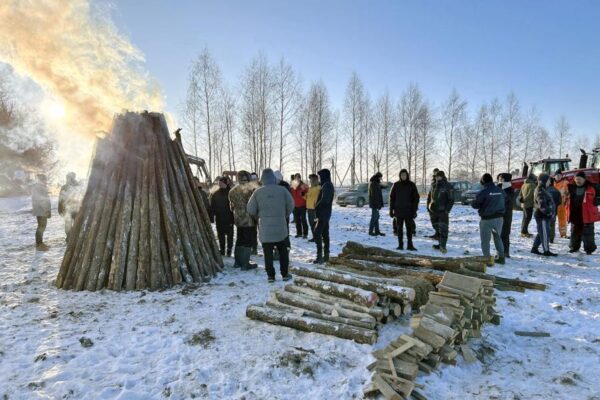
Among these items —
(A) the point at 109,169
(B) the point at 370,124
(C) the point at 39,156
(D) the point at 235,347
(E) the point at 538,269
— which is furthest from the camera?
(B) the point at 370,124

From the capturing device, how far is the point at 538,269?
7277mm

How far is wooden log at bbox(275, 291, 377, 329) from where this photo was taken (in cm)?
430

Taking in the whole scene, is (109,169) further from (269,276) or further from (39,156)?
(39,156)

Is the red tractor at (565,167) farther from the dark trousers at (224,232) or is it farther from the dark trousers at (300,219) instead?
the dark trousers at (224,232)

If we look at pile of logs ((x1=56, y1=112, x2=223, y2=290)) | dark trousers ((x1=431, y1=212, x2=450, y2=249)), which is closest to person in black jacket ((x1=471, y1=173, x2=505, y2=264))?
dark trousers ((x1=431, y1=212, x2=450, y2=249))

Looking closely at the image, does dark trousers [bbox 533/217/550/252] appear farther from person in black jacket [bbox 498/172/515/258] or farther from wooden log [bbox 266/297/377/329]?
wooden log [bbox 266/297/377/329]

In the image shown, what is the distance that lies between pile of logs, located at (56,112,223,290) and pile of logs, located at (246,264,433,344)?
2.24 metres

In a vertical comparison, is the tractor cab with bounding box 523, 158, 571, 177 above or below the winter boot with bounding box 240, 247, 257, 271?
above

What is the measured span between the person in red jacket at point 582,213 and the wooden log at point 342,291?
689 cm

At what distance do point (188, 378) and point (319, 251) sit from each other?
15.1 ft

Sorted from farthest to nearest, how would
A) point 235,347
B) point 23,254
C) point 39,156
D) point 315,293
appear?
point 39,156 → point 23,254 → point 315,293 → point 235,347

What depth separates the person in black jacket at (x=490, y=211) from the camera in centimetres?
741

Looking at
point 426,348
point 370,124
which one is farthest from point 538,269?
point 370,124

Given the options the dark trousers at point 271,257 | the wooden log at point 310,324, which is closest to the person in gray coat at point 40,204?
the dark trousers at point 271,257
